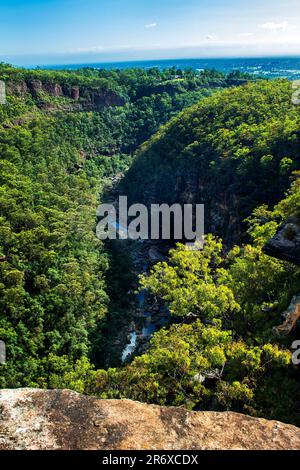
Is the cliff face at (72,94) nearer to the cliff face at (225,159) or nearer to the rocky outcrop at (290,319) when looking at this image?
the cliff face at (225,159)

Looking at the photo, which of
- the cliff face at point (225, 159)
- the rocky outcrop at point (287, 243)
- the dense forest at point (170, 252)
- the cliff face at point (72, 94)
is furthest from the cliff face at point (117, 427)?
the cliff face at point (72, 94)

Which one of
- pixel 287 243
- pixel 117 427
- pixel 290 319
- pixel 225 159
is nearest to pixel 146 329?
pixel 225 159

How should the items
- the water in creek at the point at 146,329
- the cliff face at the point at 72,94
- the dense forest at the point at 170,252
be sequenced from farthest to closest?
the cliff face at the point at 72,94
the water in creek at the point at 146,329
the dense forest at the point at 170,252

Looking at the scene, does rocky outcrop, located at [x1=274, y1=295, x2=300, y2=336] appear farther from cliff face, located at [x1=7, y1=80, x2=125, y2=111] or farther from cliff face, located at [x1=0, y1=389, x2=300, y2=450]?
cliff face, located at [x1=7, y1=80, x2=125, y2=111]

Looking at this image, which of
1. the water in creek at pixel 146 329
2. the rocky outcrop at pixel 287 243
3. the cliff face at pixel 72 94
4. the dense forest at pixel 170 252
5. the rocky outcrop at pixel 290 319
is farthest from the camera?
the cliff face at pixel 72 94

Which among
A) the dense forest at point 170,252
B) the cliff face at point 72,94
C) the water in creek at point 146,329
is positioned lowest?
the water in creek at point 146,329

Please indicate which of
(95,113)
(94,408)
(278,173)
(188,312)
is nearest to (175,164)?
(278,173)

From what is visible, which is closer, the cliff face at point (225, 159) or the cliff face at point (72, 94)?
the cliff face at point (225, 159)

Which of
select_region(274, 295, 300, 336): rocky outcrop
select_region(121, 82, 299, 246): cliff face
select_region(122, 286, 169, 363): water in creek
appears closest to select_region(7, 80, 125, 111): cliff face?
select_region(121, 82, 299, 246): cliff face
